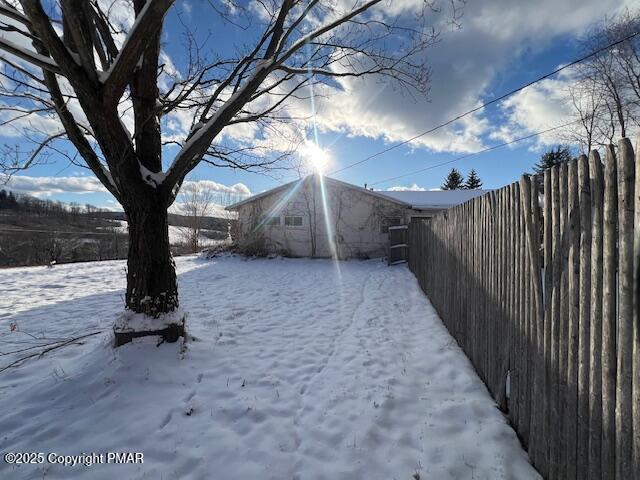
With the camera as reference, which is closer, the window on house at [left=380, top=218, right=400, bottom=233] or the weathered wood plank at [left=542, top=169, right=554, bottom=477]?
the weathered wood plank at [left=542, top=169, right=554, bottom=477]

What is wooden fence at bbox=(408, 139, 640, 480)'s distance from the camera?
1.39m

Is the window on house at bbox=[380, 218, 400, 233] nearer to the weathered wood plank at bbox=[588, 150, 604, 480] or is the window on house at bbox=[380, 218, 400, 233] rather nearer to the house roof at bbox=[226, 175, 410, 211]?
the house roof at bbox=[226, 175, 410, 211]

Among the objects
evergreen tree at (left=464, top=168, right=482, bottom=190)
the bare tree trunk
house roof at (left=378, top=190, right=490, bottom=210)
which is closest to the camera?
the bare tree trunk

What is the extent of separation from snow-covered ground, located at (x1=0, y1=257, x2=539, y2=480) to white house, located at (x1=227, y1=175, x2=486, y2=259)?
10118 millimetres

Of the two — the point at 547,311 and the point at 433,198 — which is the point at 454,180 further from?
the point at 547,311

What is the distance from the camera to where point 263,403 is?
2.89 meters

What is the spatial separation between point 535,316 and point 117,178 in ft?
14.4

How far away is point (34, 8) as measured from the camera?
8.48 feet

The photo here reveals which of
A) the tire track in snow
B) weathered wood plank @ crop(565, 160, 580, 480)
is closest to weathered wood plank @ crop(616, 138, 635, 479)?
weathered wood plank @ crop(565, 160, 580, 480)

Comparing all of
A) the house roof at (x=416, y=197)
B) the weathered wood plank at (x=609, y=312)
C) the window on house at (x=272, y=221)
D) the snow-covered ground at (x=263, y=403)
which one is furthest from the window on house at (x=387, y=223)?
the weathered wood plank at (x=609, y=312)

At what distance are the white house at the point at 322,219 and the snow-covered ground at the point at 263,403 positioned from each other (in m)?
10.1

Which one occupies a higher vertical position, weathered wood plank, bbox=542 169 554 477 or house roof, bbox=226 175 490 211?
house roof, bbox=226 175 490 211

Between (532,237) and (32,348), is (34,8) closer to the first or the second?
(32,348)

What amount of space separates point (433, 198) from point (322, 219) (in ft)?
27.2
